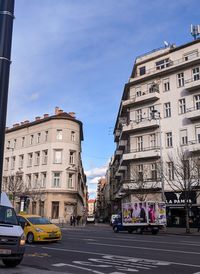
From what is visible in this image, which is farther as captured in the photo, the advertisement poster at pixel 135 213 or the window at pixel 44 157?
the window at pixel 44 157

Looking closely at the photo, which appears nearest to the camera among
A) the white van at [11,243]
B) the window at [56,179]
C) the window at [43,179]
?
the white van at [11,243]

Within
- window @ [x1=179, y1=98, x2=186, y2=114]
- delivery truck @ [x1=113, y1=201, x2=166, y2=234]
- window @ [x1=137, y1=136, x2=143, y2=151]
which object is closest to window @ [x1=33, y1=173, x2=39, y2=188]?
window @ [x1=137, y1=136, x2=143, y2=151]

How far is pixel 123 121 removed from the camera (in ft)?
187

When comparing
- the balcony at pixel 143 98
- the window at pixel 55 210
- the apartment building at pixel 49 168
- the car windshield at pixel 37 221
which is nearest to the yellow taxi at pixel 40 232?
the car windshield at pixel 37 221

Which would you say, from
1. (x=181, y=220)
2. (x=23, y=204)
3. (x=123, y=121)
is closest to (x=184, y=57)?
(x=123, y=121)

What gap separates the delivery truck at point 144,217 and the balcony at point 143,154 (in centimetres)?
1220

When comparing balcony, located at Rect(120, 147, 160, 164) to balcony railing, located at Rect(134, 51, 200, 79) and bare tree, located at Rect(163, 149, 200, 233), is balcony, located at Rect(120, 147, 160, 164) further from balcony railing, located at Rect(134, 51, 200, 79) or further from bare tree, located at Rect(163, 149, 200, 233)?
balcony railing, located at Rect(134, 51, 200, 79)

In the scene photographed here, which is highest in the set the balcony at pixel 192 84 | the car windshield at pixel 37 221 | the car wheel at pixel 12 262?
the balcony at pixel 192 84

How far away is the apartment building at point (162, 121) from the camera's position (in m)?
42.2

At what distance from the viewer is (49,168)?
61.1m

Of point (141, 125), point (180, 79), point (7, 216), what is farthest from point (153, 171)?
point (7, 216)

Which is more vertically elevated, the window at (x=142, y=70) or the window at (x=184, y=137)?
the window at (x=142, y=70)

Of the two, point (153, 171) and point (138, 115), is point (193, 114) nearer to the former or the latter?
point (153, 171)

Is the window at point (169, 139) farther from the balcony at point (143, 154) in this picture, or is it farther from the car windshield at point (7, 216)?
the car windshield at point (7, 216)
